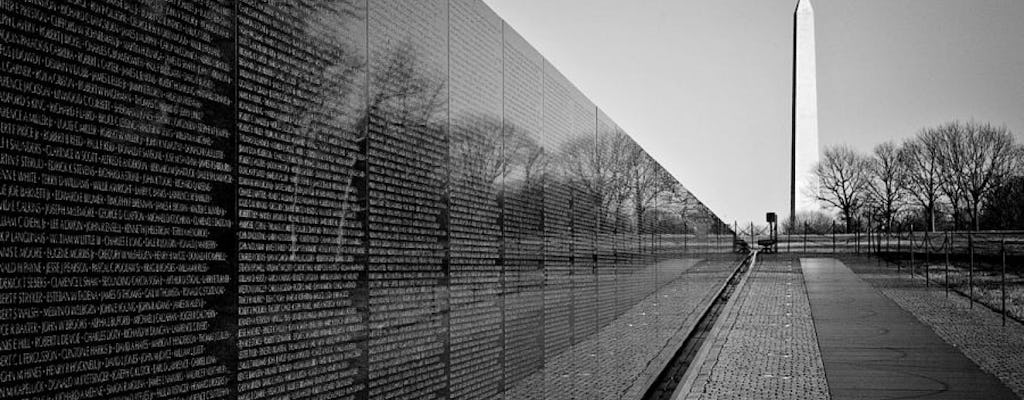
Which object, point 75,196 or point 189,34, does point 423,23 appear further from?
point 75,196

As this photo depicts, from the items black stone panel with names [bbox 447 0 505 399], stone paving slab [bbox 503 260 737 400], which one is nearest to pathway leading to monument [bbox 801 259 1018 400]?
stone paving slab [bbox 503 260 737 400]

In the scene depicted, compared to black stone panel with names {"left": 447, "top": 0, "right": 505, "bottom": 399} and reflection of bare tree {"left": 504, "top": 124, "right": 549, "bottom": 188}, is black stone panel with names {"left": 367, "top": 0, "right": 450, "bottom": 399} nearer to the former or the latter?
black stone panel with names {"left": 447, "top": 0, "right": 505, "bottom": 399}

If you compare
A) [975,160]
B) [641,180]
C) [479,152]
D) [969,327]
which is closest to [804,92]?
[975,160]

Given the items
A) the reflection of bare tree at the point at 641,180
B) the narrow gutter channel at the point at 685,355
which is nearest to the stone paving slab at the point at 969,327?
the narrow gutter channel at the point at 685,355

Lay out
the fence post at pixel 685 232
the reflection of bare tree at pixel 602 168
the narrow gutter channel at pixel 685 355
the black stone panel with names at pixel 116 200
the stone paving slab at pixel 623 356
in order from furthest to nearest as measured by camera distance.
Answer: the fence post at pixel 685 232 < the narrow gutter channel at pixel 685 355 < the reflection of bare tree at pixel 602 168 < the stone paving slab at pixel 623 356 < the black stone panel with names at pixel 116 200

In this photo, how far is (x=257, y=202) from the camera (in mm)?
2674

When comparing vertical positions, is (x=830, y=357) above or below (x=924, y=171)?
below

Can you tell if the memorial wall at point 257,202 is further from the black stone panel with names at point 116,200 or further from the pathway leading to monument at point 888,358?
the pathway leading to monument at point 888,358

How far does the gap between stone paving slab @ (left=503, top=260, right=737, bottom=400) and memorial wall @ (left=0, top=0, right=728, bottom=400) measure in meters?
0.63

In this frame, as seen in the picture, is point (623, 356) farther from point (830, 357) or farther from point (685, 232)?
point (685, 232)

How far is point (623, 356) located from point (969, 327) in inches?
424

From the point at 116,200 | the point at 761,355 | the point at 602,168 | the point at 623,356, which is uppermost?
the point at 602,168

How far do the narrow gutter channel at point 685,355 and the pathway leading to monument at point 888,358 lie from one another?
5.18ft

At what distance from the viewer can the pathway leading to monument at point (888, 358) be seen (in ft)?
33.1
